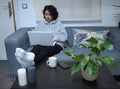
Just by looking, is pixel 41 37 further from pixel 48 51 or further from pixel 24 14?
pixel 24 14

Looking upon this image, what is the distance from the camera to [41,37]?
9.43 ft

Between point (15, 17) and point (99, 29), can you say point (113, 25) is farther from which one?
point (15, 17)

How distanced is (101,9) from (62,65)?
5.44 ft

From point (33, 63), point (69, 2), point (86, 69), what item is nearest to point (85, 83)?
point (86, 69)

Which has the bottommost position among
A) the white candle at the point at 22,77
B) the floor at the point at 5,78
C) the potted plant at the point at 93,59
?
the floor at the point at 5,78

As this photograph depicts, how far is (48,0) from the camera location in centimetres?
359

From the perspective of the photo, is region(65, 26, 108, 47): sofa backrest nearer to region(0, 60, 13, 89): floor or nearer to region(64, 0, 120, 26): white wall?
region(64, 0, 120, 26): white wall

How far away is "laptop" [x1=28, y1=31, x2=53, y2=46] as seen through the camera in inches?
111

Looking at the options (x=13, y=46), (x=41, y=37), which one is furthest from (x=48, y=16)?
(x=13, y=46)

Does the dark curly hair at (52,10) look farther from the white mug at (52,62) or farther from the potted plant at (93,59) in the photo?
the potted plant at (93,59)

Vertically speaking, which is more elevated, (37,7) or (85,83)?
(37,7)

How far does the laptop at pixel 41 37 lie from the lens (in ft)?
9.24

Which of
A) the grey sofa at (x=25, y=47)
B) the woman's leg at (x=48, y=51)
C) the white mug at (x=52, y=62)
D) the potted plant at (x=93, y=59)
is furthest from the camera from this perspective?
the grey sofa at (x=25, y=47)

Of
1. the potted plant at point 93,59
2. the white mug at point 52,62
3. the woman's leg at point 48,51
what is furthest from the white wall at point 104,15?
the potted plant at point 93,59
